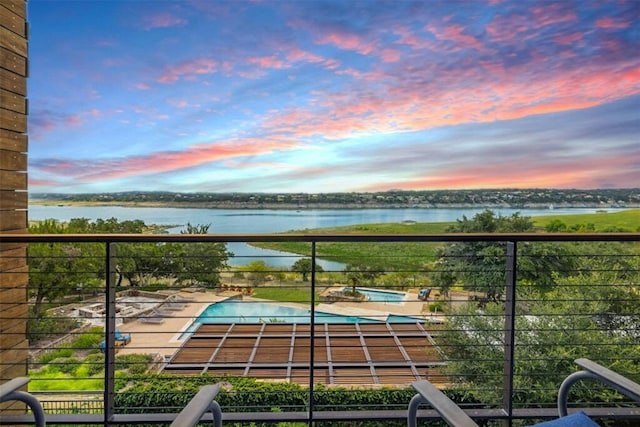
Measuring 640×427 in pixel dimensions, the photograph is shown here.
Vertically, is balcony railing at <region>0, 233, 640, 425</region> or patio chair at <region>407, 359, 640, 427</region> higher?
patio chair at <region>407, 359, 640, 427</region>

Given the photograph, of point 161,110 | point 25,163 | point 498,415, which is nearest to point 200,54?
point 161,110

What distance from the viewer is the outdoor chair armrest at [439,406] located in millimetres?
922

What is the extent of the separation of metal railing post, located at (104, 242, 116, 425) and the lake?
10.9 ft

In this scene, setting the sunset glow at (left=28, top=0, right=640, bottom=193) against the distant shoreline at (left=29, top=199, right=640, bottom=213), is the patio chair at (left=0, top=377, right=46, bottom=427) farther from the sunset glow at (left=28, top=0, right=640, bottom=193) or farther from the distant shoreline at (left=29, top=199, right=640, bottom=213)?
the sunset glow at (left=28, top=0, right=640, bottom=193)

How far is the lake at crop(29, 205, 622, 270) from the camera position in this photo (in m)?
5.36

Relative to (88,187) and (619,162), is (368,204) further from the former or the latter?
(88,187)

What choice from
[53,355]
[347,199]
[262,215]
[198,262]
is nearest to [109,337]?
[198,262]

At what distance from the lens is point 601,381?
4.00 feet

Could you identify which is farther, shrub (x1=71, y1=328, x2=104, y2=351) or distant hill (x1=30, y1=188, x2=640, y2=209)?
distant hill (x1=30, y1=188, x2=640, y2=209)

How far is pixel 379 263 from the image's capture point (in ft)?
23.0

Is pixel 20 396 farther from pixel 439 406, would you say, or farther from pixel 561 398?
pixel 561 398

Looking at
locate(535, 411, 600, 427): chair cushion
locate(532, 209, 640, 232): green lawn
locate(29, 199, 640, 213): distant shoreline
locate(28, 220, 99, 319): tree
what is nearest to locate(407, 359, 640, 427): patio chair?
locate(535, 411, 600, 427): chair cushion

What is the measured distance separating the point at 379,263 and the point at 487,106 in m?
3.19

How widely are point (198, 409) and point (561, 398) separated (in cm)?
123
